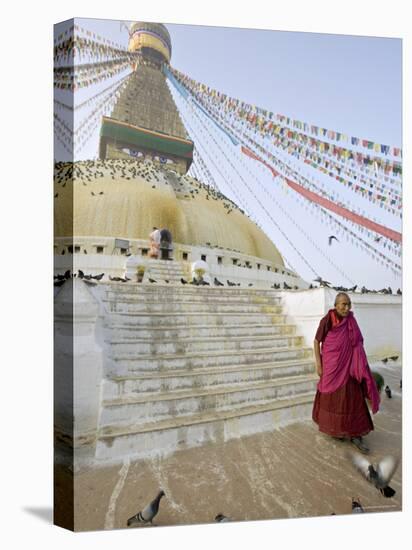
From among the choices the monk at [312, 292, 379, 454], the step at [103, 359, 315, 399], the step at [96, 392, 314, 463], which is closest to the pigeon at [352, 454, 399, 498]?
the monk at [312, 292, 379, 454]

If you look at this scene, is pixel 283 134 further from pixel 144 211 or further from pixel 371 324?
pixel 371 324

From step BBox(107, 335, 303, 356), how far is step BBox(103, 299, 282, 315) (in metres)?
0.30

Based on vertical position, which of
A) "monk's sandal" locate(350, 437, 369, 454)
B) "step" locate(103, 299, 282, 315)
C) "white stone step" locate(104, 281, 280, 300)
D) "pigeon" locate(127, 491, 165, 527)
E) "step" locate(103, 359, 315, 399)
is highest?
"white stone step" locate(104, 281, 280, 300)

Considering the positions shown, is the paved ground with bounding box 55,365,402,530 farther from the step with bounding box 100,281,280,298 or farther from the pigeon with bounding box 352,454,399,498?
the step with bounding box 100,281,280,298

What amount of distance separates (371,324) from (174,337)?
7.41ft

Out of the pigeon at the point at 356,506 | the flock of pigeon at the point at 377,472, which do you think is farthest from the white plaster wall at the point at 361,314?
the pigeon at the point at 356,506

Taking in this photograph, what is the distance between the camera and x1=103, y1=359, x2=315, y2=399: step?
6922 millimetres

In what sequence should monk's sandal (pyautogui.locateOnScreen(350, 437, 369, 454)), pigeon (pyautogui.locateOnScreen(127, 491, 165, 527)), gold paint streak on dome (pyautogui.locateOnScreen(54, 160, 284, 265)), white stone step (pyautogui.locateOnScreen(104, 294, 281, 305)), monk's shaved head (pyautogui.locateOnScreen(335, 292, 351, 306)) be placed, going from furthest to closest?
monk's shaved head (pyautogui.locateOnScreen(335, 292, 351, 306)), monk's sandal (pyautogui.locateOnScreen(350, 437, 369, 454)), white stone step (pyautogui.locateOnScreen(104, 294, 281, 305)), gold paint streak on dome (pyautogui.locateOnScreen(54, 160, 284, 265)), pigeon (pyautogui.locateOnScreen(127, 491, 165, 527))

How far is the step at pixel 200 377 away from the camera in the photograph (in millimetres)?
6922

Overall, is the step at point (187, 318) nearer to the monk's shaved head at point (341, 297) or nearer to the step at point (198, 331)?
the step at point (198, 331)

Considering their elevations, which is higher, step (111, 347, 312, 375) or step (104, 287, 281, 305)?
step (104, 287, 281, 305)

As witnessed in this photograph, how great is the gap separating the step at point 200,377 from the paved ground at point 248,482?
58 centimetres

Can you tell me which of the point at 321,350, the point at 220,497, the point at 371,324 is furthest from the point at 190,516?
the point at 371,324

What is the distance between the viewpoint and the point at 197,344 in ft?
24.6
